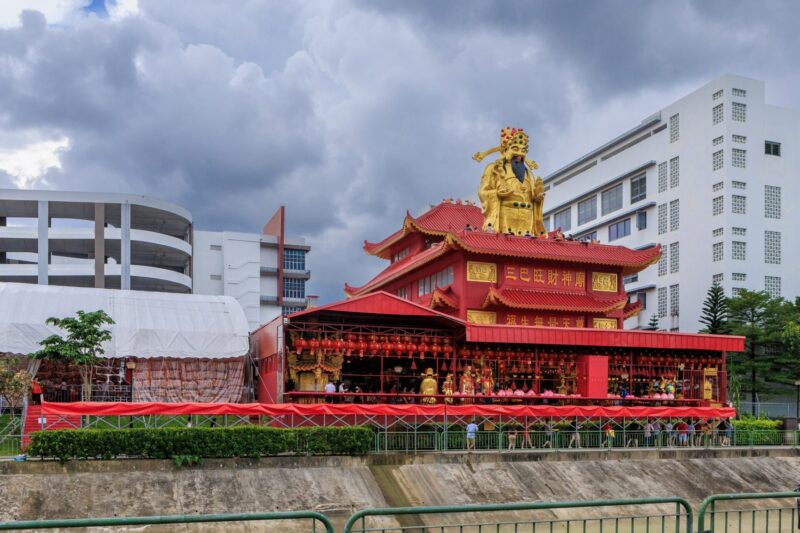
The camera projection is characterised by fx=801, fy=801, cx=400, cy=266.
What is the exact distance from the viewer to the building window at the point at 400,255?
155 ft

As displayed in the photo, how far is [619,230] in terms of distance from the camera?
6731 cm

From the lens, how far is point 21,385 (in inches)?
1045

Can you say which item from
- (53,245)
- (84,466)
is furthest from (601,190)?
(84,466)

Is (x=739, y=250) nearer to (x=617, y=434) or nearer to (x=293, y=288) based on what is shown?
(x=617, y=434)

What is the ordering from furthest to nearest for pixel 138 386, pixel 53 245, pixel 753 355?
pixel 53 245 → pixel 753 355 → pixel 138 386

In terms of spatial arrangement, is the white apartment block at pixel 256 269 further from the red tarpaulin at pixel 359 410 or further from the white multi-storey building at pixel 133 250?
the red tarpaulin at pixel 359 410

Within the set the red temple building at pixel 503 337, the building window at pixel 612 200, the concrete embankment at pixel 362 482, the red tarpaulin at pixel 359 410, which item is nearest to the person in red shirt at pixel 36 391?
the red tarpaulin at pixel 359 410

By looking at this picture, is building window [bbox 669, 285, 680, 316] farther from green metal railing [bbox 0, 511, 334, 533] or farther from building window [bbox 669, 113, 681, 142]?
green metal railing [bbox 0, 511, 334, 533]

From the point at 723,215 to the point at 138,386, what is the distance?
41.0 metres

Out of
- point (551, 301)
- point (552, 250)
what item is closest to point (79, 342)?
point (551, 301)

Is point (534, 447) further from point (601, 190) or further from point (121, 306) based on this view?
point (601, 190)

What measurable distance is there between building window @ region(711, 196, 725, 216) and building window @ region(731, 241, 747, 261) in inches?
95.3

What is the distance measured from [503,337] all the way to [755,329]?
81.1 ft

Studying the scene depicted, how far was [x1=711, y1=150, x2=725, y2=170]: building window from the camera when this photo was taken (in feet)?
182
